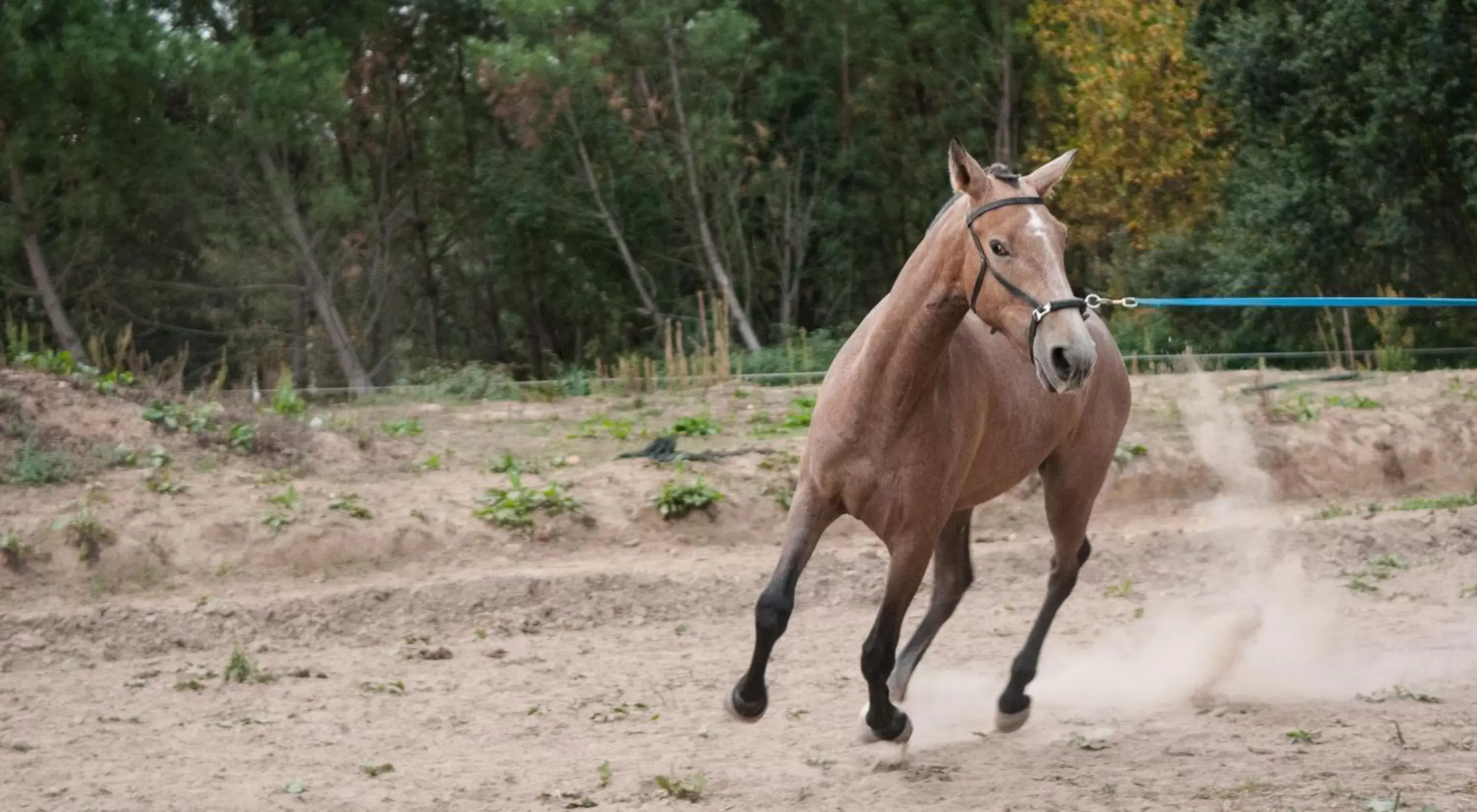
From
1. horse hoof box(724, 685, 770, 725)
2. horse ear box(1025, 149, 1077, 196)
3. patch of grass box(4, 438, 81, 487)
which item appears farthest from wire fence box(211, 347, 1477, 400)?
horse ear box(1025, 149, 1077, 196)

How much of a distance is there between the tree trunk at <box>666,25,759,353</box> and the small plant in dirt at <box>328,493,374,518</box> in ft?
52.0

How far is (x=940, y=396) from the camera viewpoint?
6.41m

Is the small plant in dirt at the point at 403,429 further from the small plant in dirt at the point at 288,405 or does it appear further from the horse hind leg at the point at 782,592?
the horse hind leg at the point at 782,592

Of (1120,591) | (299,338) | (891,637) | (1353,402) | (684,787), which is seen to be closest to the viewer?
(684,787)

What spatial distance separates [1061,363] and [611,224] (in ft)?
82.2

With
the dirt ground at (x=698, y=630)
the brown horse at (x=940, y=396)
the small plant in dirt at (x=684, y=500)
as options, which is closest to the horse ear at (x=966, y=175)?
the brown horse at (x=940, y=396)

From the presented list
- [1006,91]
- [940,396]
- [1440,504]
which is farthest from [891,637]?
[1006,91]

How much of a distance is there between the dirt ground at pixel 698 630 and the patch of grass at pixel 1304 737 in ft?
0.07

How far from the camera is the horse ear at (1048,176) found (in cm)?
600

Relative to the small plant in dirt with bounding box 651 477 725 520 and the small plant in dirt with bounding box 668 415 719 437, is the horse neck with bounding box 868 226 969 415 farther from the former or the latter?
the small plant in dirt with bounding box 668 415 719 437

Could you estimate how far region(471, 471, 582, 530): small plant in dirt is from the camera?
38.8 ft

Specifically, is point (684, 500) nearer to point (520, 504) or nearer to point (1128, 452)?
point (520, 504)

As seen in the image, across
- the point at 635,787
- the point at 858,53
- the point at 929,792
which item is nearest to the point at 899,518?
the point at 929,792

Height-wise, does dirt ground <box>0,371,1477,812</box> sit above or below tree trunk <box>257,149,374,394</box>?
below
